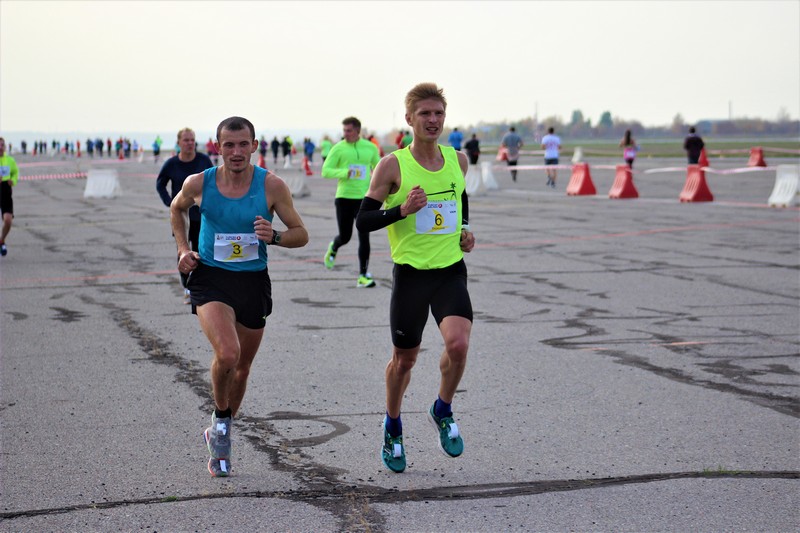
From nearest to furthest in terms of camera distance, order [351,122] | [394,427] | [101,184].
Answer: [394,427] < [351,122] < [101,184]

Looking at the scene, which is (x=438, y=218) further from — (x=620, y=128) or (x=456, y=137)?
(x=620, y=128)

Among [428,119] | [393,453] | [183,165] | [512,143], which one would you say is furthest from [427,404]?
[512,143]

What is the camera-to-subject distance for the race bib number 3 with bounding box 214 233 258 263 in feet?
18.5

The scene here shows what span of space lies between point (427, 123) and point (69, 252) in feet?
39.2

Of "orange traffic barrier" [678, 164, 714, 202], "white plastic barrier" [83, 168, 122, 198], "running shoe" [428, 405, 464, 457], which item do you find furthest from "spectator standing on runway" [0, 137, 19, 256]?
"white plastic barrier" [83, 168, 122, 198]

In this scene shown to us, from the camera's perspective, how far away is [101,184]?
106 feet

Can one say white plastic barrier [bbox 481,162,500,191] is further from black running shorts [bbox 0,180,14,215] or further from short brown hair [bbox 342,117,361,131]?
short brown hair [bbox 342,117,361,131]

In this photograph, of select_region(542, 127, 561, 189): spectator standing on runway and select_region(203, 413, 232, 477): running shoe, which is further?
select_region(542, 127, 561, 189): spectator standing on runway

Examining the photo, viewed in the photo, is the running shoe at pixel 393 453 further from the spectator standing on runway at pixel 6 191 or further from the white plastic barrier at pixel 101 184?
the white plastic barrier at pixel 101 184

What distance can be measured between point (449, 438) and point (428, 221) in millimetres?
1136

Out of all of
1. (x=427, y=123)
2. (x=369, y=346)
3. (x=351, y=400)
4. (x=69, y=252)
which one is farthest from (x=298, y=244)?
(x=69, y=252)

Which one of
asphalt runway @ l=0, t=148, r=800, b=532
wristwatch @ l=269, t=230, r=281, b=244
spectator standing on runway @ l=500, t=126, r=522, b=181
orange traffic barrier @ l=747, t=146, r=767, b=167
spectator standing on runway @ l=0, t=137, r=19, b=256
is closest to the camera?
asphalt runway @ l=0, t=148, r=800, b=532

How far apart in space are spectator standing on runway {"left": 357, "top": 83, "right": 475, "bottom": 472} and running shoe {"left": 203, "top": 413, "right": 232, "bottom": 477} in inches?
31.5

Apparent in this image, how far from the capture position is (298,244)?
582cm
